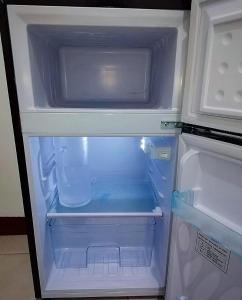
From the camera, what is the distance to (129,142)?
1466mm

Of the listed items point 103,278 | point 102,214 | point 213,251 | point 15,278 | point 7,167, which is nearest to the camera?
point 213,251

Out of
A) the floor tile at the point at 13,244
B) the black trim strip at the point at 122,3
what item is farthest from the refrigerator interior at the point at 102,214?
the black trim strip at the point at 122,3

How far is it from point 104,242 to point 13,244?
0.75 m

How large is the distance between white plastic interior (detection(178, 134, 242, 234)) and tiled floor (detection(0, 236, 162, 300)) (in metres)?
0.83

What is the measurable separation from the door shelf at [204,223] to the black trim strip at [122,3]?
2.24 feet

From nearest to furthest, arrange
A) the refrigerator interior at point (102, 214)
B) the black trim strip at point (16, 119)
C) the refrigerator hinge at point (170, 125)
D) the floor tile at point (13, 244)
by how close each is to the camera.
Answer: the black trim strip at point (16, 119)
the refrigerator hinge at point (170, 125)
the refrigerator interior at point (102, 214)
the floor tile at point (13, 244)

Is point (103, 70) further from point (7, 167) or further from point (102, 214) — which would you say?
point (7, 167)

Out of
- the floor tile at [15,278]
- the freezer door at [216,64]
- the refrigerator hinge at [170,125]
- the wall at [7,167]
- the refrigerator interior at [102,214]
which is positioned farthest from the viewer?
the wall at [7,167]

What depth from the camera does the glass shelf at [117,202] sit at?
1.15m

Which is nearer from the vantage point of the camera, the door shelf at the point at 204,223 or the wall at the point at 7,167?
the door shelf at the point at 204,223

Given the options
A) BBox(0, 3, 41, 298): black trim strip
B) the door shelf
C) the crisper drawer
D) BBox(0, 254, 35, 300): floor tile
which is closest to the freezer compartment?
BBox(0, 3, 41, 298): black trim strip

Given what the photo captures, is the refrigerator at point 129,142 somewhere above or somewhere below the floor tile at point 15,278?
above

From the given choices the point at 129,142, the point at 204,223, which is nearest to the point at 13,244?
the point at 129,142

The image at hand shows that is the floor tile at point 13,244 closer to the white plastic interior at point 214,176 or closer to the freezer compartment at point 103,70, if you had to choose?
the freezer compartment at point 103,70
